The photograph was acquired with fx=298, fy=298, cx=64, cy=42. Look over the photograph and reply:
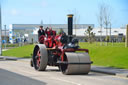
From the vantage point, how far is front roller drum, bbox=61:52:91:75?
15.2m

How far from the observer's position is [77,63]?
50.0 ft

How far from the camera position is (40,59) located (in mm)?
17469

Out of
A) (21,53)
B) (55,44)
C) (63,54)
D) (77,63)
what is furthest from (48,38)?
(21,53)

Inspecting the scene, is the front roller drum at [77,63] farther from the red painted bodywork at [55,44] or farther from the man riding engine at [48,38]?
the man riding engine at [48,38]

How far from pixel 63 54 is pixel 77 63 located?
0.97m

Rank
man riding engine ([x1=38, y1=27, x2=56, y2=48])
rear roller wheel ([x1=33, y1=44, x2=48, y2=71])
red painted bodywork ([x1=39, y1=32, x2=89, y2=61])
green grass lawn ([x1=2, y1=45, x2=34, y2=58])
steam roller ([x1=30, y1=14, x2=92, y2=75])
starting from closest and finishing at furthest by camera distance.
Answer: steam roller ([x1=30, y1=14, x2=92, y2=75])
red painted bodywork ([x1=39, y1=32, x2=89, y2=61])
rear roller wheel ([x1=33, y1=44, x2=48, y2=71])
man riding engine ([x1=38, y1=27, x2=56, y2=48])
green grass lawn ([x1=2, y1=45, x2=34, y2=58])

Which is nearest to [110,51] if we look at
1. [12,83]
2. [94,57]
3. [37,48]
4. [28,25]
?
[94,57]

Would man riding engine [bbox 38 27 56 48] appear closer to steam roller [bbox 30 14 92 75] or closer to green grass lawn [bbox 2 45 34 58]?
steam roller [bbox 30 14 92 75]

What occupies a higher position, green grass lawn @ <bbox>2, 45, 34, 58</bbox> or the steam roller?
the steam roller

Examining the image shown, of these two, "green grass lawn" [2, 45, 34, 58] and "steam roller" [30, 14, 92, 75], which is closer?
"steam roller" [30, 14, 92, 75]

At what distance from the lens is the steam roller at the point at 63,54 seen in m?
15.3

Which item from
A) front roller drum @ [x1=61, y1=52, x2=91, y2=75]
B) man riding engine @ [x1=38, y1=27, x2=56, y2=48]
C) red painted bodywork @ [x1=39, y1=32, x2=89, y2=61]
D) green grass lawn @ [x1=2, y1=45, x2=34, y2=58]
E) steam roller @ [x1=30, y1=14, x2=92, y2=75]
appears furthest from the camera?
green grass lawn @ [x1=2, y1=45, x2=34, y2=58]

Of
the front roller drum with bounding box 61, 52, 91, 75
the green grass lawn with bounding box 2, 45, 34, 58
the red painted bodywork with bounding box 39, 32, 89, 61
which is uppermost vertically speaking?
the red painted bodywork with bounding box 39, 32, 89, 61

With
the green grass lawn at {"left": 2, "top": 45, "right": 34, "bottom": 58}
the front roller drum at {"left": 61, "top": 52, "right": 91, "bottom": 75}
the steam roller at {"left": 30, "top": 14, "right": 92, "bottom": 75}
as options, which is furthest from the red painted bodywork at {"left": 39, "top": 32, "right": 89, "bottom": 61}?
the green grass lawn at {"left": 2, "top": 45, "right": 34, "bottom": 58}
